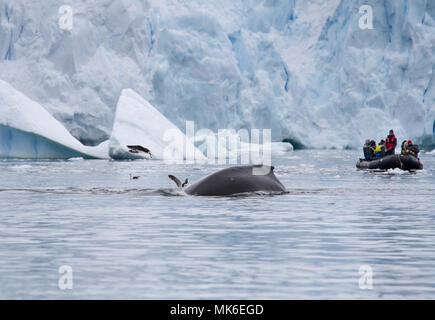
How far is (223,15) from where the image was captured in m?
49.1

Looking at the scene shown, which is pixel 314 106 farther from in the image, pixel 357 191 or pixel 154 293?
pixel 154 293

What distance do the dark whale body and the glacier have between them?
29231 mm

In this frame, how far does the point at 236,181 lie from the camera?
13688mm

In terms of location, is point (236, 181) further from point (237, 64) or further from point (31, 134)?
point (237, 64)

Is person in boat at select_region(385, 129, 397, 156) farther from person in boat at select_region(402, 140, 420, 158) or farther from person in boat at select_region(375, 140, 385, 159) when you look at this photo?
person in boat at select_region(375, 140, 385, 159)

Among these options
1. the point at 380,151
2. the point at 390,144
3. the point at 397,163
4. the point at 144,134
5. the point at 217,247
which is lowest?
the point at 217,247

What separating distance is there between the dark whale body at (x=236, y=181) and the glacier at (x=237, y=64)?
95.9 feet

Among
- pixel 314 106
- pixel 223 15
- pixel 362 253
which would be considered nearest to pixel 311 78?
pixel 314 106

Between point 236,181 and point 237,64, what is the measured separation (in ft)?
114

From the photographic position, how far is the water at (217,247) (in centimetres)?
525

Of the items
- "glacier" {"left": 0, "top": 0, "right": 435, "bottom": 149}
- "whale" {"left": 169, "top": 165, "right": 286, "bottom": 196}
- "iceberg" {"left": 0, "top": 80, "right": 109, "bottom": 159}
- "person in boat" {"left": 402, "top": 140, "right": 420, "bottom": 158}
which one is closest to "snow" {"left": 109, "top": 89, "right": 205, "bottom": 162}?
"iceberg" {"left": 0, "top": 80, "right": 109, "bottom": 159}

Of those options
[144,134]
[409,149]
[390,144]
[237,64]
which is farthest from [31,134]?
[409,149]

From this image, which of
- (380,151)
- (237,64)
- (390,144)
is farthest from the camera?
(237,64)

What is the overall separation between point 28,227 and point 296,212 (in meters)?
3.96
